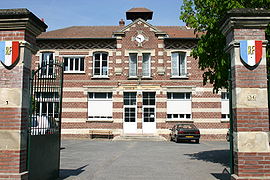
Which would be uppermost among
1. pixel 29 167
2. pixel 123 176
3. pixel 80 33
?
pixel 80 33

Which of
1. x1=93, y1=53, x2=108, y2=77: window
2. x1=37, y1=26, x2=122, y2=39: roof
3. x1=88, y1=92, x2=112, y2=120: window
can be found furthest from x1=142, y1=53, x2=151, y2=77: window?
x1=37, y1=26, x2=122, y2=39: roof

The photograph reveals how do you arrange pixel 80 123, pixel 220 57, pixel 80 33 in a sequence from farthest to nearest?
1. pixel 80 33
2. pixel 80 123
3. pixel 220 57

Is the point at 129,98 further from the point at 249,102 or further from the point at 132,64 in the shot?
the point at 249,102

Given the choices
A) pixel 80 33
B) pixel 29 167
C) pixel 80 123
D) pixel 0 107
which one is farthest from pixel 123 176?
pixel 80 33

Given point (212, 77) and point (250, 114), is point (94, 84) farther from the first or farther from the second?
point (250, 114)

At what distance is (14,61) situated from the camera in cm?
613

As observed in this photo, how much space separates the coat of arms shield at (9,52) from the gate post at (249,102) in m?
4.48

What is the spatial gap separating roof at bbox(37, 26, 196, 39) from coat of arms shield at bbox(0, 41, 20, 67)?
18.7 m

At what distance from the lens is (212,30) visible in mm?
10047

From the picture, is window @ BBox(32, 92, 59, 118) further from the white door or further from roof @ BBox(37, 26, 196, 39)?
roof @ BBox(37, 26, 196, 39)

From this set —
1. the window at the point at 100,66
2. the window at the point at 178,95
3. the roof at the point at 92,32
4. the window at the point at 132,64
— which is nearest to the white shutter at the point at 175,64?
the window at the point at 178,95

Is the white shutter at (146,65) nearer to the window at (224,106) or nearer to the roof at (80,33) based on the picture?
the roof at (80,33)

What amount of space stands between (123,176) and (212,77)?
185 inches

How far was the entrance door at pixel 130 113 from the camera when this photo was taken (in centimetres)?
2380
